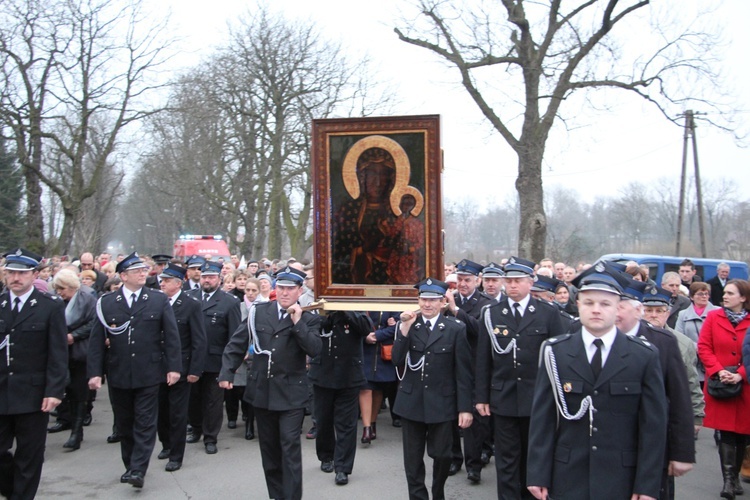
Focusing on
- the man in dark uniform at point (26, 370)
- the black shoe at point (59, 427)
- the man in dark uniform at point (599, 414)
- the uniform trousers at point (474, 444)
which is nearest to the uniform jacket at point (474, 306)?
the uniform trousers at point (474, 444)

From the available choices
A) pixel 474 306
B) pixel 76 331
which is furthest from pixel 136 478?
pixel 474 306

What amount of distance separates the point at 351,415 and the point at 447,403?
5.50 ft

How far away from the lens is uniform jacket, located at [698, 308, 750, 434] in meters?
6.70

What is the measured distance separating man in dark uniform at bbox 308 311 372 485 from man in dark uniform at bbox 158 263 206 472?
146cm

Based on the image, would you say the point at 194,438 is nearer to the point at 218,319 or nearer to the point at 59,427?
the point at 218,319

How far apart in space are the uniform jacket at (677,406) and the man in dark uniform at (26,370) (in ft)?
16.5

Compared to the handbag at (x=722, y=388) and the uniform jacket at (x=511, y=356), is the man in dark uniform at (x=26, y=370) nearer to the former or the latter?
the uniform jacket at (x=511, y=356)

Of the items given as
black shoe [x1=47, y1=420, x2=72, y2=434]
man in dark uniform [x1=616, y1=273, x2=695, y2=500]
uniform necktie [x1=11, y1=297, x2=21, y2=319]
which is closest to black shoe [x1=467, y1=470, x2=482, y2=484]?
man in dark uniform [x1=616, y1=273, x2=695, y2=500]

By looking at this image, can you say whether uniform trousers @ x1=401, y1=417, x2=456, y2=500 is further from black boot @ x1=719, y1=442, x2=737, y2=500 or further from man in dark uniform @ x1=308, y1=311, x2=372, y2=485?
black boot @ x1=719, y1=442, x2=737, y2=500

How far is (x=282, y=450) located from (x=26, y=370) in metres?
2.41

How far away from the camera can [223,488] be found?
7.09 meters

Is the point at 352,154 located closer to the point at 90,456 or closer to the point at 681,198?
the point at 90,456

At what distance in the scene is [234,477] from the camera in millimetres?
7457

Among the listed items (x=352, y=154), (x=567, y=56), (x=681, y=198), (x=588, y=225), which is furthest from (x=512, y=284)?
(x=588, y=225)
